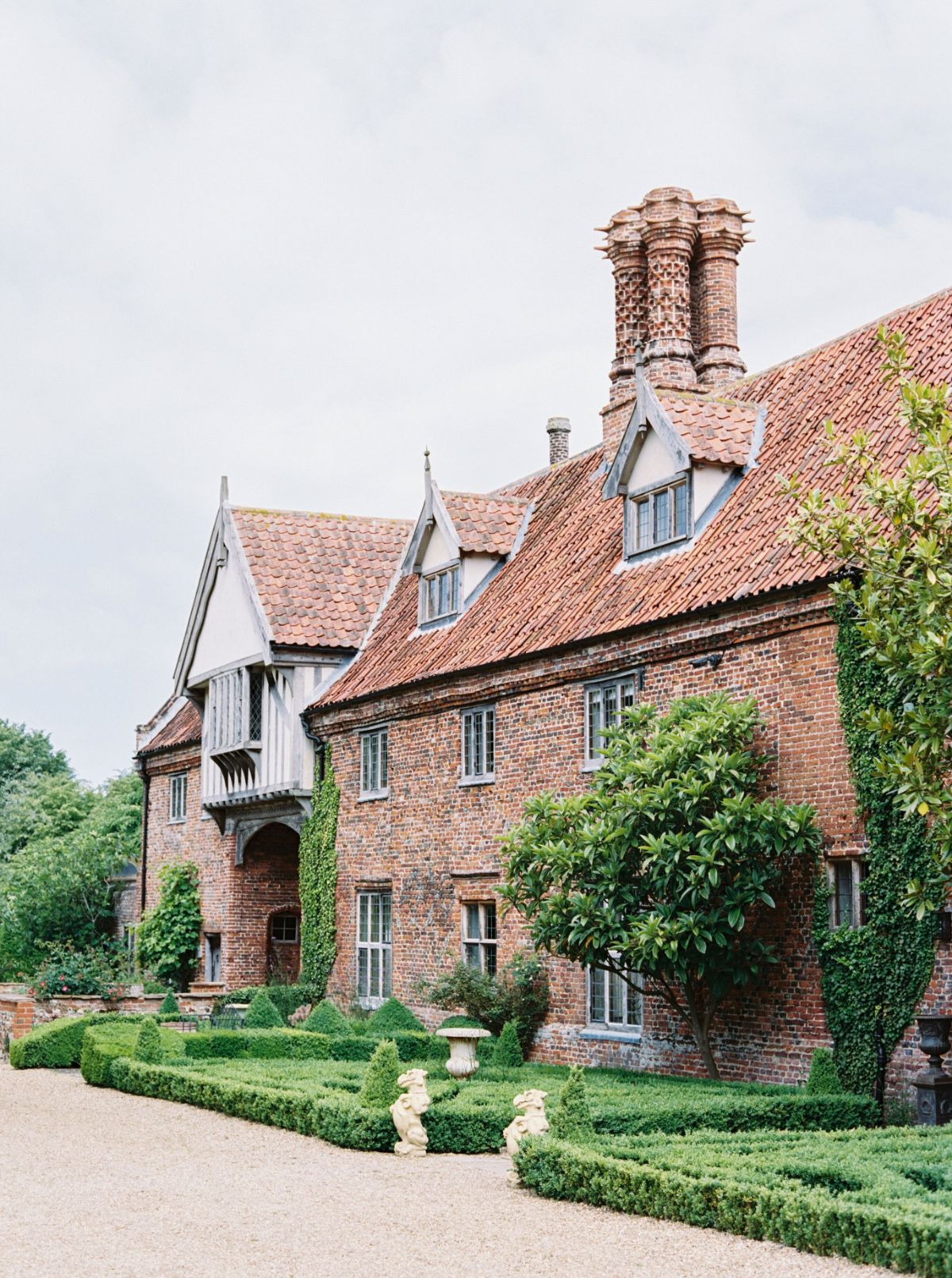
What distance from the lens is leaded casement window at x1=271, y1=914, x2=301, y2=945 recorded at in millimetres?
31219

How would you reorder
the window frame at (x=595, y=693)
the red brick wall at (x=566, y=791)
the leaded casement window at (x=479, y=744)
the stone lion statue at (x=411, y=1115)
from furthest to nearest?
the leaded casement window at (x=479, y=744) < the window frame at (x=595, y=693) < the red brick wall at (x=566, y=791) < the stone lion statue at (x=411, y=1115)

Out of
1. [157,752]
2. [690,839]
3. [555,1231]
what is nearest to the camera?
[555,1231]

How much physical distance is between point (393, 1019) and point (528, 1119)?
886 cm

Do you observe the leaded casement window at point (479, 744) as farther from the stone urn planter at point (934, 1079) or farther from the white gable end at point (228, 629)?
the stone urn planter at point (934, 1079)

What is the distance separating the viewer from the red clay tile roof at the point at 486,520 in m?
25.2

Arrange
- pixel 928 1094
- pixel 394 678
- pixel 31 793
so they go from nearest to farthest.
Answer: pixel 928 1094
pixel 394 678
pixel 31 793

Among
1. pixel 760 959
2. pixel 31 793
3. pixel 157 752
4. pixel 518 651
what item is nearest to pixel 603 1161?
pixel 760 959

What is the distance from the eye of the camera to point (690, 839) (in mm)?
15758

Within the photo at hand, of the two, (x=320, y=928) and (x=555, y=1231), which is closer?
(x=555, y=1231)

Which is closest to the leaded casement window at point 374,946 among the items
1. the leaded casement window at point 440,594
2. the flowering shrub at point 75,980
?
the leaded casement window at point 440,594

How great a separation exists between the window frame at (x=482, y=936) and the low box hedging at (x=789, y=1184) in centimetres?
955

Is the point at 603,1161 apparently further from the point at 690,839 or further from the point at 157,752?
the point at 157,752

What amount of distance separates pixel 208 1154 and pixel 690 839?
5.60 metres

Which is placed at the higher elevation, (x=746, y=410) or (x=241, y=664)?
(x=746, y=410)
